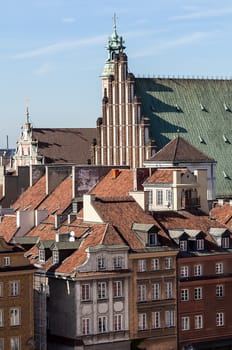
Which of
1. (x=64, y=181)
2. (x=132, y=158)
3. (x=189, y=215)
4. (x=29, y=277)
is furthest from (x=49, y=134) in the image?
(x=29, y=277)

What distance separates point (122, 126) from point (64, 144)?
38206 millimetres

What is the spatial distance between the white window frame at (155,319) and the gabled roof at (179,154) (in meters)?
26.9

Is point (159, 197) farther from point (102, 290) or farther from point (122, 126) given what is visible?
point (122, 126)

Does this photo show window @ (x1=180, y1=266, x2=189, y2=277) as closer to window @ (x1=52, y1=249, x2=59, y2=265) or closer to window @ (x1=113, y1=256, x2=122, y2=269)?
window @ (x1=113, y1=256, x2=122, y2=269)

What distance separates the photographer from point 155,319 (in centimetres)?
10544

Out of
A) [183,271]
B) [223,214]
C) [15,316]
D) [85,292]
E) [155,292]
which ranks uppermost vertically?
[223,214]

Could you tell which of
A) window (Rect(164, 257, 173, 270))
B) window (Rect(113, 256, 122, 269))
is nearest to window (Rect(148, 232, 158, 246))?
window (Rect(164, 257, 173, 270))

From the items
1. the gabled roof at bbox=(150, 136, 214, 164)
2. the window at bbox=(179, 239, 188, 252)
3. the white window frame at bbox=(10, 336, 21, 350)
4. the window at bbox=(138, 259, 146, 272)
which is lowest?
the white window frame at bbox=(10, 336, 21, 350)

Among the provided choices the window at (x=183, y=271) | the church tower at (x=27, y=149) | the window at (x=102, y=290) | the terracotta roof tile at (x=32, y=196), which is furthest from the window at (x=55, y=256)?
the church tower at (x=27, y=149)

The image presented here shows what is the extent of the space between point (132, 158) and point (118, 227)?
42.2m

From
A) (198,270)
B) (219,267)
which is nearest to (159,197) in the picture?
(219,267)

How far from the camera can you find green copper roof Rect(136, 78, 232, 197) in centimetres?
14875

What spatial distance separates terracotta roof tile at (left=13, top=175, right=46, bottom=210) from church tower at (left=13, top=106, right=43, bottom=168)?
47.5m

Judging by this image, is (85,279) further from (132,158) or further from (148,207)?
(132,158)
